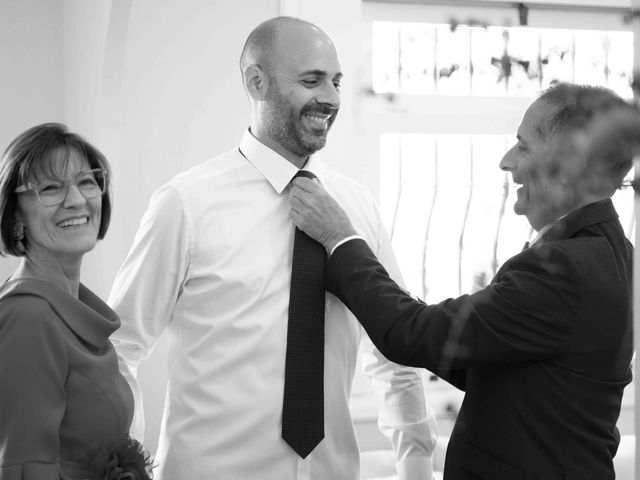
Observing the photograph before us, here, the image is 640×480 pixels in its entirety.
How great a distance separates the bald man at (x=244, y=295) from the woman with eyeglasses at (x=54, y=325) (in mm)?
280

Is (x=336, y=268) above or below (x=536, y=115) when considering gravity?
below

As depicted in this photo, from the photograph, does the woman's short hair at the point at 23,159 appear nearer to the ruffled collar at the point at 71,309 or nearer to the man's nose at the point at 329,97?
the ruffled collar at the point at 71,309

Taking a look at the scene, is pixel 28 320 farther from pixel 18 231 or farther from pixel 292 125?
pixel 292 125

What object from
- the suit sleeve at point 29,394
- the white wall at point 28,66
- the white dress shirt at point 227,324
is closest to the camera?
the suit sleeve at point 29,394

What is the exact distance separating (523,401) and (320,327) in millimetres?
480

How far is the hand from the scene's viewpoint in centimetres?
178

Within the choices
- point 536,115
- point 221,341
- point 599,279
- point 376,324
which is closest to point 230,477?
point 221,341

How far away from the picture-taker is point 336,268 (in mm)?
1724

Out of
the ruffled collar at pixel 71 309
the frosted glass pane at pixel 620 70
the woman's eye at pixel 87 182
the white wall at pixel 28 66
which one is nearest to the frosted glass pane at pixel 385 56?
the white wall at pixel 28 66

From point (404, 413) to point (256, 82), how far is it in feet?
2.92

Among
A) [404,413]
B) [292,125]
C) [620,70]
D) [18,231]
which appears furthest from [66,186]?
[620,70]

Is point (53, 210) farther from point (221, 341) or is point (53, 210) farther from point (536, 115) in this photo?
point (536, 115)

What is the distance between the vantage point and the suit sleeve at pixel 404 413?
201 cm

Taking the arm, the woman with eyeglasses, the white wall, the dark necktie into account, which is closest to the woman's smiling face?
the woman with eyeglasses
